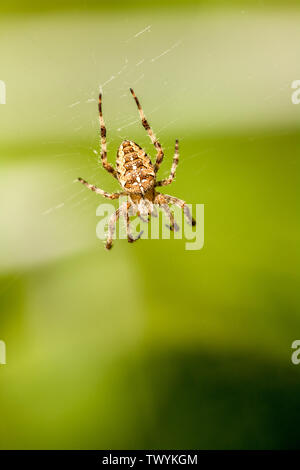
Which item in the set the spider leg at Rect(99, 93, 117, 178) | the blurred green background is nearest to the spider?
the spider leg at Rect(99, 93, 117, 178)

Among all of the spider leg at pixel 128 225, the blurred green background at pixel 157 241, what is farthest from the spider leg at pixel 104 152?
the spider leg at pixel 128 225

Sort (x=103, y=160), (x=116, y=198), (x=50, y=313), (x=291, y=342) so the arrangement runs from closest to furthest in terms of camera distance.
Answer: (x=103, y=160)
(x=116, y=198)
(x=291, y=342)
(x=50, y=313)

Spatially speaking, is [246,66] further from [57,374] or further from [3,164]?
[57,374]

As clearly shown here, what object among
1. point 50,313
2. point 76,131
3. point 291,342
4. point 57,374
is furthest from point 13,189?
point 291,342

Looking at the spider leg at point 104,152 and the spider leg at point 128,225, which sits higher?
the spider leg at point 104,152

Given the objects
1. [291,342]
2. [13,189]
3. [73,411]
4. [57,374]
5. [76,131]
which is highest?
[76,131]

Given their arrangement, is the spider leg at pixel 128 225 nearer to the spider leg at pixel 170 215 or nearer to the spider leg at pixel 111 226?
the spider leg at pixel 111 226

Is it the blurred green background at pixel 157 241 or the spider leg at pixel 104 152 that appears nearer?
the spider leg at pixel 104 152
